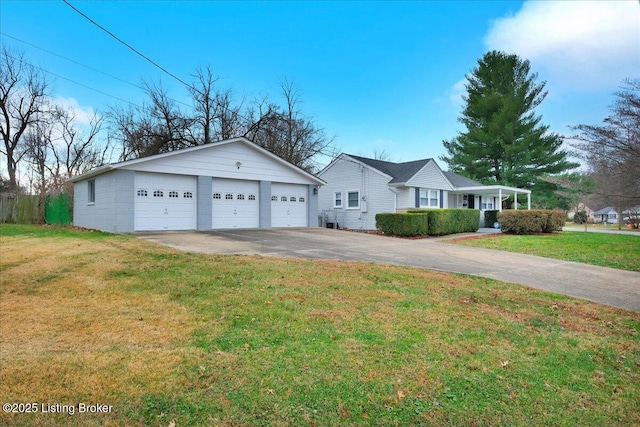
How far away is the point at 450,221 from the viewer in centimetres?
1872

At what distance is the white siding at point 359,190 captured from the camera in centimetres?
2184

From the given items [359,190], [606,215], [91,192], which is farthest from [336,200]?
[606,215]

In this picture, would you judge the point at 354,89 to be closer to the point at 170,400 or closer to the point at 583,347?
the point at 583,347

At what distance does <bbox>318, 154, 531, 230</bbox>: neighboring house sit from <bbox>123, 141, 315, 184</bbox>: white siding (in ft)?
13.5

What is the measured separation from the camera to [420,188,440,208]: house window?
21.9 m

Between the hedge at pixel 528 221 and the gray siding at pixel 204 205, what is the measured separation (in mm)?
14330

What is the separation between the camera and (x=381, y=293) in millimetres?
5691

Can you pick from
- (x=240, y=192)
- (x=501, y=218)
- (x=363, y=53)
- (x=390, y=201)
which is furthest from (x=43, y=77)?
(x=501, y=218)

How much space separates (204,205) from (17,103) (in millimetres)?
25076

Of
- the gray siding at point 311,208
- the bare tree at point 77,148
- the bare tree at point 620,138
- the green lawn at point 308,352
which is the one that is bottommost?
the green lawn at point 308,352

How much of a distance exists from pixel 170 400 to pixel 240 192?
15.5m

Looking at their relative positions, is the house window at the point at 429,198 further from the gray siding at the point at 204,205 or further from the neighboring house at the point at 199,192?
the gray siding at the point at 204,205

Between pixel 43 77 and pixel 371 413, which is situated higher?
pixel 43 77

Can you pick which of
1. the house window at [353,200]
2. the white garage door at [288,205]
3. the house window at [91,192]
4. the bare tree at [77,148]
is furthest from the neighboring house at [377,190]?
the bare tree at [77,148]
